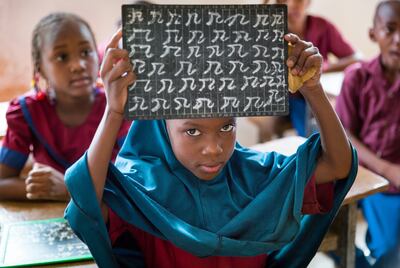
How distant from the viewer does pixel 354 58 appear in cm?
411

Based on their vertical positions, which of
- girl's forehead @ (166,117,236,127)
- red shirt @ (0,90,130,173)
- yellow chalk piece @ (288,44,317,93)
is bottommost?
red shirt @ (0,90,130,173)

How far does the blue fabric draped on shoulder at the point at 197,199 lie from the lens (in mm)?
1487

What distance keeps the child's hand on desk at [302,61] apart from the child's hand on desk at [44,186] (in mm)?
932

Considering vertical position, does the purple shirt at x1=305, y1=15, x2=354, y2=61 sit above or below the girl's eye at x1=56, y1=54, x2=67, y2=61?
below

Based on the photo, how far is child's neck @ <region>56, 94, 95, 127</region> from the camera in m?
2.34

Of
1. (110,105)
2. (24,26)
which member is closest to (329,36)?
(24,26)

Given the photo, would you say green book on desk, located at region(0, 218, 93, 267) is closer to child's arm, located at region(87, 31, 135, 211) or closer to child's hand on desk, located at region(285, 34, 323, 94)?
child's arm, located at region(87, 31, 135, 211)

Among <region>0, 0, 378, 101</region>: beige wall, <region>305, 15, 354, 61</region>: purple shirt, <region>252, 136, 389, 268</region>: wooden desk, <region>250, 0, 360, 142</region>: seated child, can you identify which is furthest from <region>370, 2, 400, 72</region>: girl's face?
<region>0, 0, 378, 101</region>: beige wall

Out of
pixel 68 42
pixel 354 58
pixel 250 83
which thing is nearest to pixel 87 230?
pixel 250 83

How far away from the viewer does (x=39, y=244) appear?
176 centimetres

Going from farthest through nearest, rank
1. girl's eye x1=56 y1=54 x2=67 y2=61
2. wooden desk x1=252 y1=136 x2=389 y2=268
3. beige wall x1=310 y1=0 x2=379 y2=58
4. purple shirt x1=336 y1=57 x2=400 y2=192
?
beige wall x1=310 y1=0 x2=379 y2=58
purple shirt x1=336 y1=57 x2=400 y2=192
girl's eye x1=56 y1=54 x2=67 y2=61
wooden desk x1=252 y1=136 x2=389 y2=268

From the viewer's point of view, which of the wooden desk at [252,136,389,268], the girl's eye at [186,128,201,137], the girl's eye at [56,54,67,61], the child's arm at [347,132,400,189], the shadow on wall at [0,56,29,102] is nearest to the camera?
the girl's eye at [186,128,201,137]

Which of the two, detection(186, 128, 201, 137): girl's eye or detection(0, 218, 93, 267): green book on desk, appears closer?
detection(186, 128, 201, 137): girl's eye

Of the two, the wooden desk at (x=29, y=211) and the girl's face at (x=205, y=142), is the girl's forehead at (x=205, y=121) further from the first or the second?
the wooden desk at (x=29, y=211)
